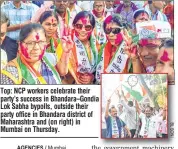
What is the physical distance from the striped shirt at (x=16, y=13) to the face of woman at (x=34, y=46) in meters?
0.06

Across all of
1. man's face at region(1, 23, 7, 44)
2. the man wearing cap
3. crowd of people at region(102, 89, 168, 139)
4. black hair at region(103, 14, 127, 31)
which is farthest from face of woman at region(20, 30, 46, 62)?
the man wearing cap

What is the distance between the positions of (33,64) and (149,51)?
62 cm

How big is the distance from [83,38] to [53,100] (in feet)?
1.20

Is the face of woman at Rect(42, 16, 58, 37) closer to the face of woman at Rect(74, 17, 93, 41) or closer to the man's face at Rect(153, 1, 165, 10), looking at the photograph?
the face of woman at Rect(74, 17, 93, 41)

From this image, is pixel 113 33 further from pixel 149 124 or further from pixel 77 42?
pixel 149 124

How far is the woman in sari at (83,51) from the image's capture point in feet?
7.25

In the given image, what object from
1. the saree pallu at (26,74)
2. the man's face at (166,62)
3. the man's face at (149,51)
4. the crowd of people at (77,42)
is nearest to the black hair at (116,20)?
the crowd of people at (77,42)

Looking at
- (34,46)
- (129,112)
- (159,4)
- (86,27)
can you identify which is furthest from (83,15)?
(129,112)

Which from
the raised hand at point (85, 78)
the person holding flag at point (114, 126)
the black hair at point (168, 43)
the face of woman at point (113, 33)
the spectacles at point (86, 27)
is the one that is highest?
the spectacles at point (86, 27)

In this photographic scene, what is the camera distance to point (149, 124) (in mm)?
2184

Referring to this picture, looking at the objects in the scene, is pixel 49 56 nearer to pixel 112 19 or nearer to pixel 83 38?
pixel 83 38

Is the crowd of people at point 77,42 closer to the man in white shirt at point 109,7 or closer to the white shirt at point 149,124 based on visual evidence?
the man in white shirt at point 109,7

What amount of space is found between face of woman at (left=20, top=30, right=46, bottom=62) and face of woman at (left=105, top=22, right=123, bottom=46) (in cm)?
34

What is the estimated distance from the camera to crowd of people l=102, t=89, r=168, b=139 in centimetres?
217
